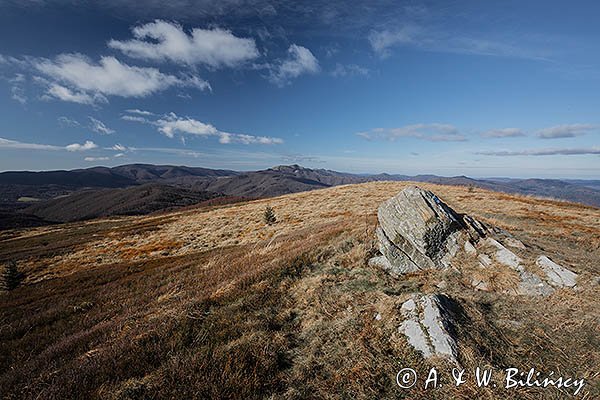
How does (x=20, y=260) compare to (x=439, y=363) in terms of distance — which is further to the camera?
(x=20, y=260)

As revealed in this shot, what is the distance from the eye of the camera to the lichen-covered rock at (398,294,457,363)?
540cm

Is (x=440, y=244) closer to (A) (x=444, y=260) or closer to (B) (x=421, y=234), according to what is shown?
(A) (x=444, y=260)

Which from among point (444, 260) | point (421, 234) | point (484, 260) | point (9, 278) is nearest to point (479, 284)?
point (484, 260)

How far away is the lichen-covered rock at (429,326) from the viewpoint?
540cm

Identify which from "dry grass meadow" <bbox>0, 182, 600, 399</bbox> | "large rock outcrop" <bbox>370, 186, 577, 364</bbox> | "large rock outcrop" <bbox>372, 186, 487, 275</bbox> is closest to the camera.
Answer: "dry grass meadow" <bbox>0, 182, 600, 399</bbox>

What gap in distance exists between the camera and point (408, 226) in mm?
10438

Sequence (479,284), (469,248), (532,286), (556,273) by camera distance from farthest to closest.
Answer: (469,248)
(479,284)
(556,273)
(532,286)

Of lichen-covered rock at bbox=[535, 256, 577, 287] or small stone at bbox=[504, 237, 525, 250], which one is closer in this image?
lichen-covered rock at bbox=[535, 256, 577, 287]

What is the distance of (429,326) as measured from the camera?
584 cm

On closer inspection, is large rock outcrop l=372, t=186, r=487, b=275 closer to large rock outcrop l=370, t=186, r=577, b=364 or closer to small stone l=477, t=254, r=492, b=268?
large rock outcrop l=370, t=186, r=577, b=364

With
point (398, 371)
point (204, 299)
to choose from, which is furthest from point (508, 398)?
point (204, 299)

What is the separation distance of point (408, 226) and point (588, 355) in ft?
18.9

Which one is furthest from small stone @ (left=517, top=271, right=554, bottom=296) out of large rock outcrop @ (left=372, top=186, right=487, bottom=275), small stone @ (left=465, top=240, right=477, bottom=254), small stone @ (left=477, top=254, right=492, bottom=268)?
large rock outcrop @ (left=372, top=186, right=487, bottom=275)

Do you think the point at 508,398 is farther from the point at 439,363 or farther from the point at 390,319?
the point at 390,319
